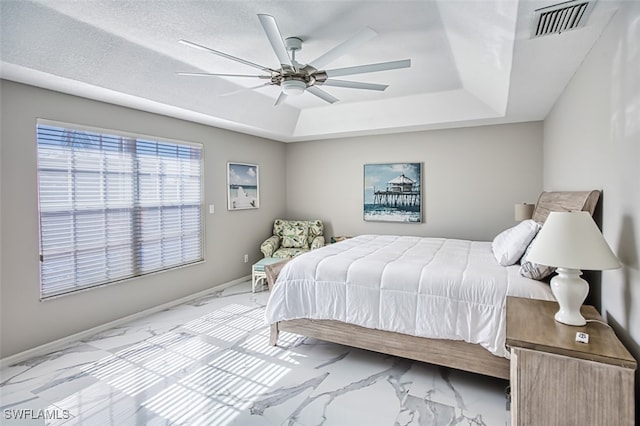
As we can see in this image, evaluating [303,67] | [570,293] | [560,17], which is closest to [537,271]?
[570,293]

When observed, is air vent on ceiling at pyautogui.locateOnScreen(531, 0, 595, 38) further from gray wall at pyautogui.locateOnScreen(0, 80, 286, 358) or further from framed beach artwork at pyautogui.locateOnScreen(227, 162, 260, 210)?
framed beach artwork at pyautogui.locateOnScreen(227, 162, 260, 210)

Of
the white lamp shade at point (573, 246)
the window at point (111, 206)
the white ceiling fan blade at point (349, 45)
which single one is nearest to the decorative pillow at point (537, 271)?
the white lamp shade at point (573, 246)

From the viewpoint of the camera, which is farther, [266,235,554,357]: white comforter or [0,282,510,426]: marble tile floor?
[266,235,554,357]: white comforter

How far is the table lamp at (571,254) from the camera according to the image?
1.50 metres

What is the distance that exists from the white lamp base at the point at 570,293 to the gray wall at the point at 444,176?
3.16m

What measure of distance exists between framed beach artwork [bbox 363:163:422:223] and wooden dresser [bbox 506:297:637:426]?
11.6 ft

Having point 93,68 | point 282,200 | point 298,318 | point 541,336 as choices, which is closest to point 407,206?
point 282,200

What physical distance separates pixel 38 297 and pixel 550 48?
14.5 feet

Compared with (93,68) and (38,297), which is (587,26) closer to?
(93,68)

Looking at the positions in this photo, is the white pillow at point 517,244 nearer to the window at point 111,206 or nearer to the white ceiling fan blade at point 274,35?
the white ceiling fan blade at point 274,35

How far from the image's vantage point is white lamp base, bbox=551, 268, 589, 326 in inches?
63.2

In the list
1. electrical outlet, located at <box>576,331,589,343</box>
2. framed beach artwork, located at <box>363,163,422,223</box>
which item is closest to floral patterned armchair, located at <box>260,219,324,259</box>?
framed beach artwork, located at <box>363,163,422,223</box>

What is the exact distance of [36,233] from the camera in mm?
2848

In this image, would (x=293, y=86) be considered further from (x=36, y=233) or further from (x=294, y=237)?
(x=294, y=237)
